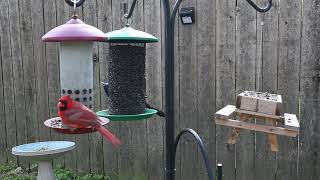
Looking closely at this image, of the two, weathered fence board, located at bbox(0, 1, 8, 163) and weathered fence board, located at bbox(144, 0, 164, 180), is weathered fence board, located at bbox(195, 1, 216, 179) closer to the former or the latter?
weathered fence board, located at bbox(144, 0, 164, 180)

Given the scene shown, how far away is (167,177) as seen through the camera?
6.50 feet

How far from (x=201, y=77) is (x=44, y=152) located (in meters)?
1.63

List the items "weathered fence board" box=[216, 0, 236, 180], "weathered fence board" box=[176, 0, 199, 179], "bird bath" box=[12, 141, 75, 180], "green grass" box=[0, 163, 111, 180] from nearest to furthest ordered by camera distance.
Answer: "weathered fence board" box=[216, 0, 236, 180]
"weathered fence board" box=[176, 0, 199, 179]
"bird bath" box=[12, 141, 75, 180]
"green grass" box=[0, 163, 111, 180]

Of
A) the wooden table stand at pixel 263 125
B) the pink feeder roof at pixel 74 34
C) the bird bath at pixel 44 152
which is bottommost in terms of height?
the bird bath at pixel 44 152

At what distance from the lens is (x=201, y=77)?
3689 millimetres

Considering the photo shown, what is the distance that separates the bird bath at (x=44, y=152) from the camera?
12.5ft

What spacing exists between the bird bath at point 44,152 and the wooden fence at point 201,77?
1.32 feet

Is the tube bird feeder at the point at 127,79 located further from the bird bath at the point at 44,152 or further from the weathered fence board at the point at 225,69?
the bird bath at the point at 44,152

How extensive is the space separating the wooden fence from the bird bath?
0.40 m

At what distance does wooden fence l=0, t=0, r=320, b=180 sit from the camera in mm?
3295

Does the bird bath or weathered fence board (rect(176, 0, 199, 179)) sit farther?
the bird bath

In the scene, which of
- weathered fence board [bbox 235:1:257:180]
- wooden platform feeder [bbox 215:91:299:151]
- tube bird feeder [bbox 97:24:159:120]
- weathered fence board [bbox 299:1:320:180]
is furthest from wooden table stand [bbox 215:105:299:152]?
weathered fence board [bbox 235:1:257:180]

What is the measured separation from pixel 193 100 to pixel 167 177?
5.98 feet

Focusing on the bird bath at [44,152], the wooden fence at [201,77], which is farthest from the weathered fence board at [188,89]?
the bird bath at [44,152]
